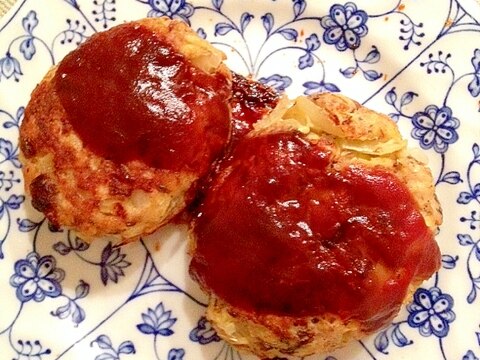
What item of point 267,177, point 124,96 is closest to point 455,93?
point 267,177

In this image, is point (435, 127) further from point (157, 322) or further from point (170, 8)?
point (157, 322)

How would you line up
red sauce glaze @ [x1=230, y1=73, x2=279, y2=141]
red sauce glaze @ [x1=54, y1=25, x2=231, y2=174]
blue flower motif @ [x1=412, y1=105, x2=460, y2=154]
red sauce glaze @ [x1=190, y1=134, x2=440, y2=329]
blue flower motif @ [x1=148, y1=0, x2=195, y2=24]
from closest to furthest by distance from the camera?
red sauce glaze @ [x1=190, y1=134, x2=440, y2=329], red sauce glaze @ [x1=54, y1=25, x2=231, y2=174], red sauce glaze @ [x1=230, y1=73, x2=279, y2=141], blue flower motif @ [x1=412, y1=105, x2=460, y2=154], blue flower motif @ [x1=148, y1=0, x2=195, y2=24]

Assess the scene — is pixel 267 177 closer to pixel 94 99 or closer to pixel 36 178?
pixel 94 99

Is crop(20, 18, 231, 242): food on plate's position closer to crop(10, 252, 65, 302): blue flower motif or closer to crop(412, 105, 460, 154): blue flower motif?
crop(10, 252, 65, 302): blue flower motif

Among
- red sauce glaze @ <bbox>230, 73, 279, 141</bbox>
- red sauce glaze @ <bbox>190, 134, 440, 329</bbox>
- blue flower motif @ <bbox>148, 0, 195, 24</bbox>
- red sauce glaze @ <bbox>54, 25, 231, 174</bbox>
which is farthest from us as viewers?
blue flower motif @ <bbox>148, 0, 195, 24</bbox>

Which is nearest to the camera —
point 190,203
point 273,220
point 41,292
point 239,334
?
point 273,220

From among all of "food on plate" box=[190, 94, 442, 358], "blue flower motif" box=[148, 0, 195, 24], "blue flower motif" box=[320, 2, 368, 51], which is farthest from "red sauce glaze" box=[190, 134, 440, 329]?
"blue flower motif" box=[148, 0, 195, 24]
